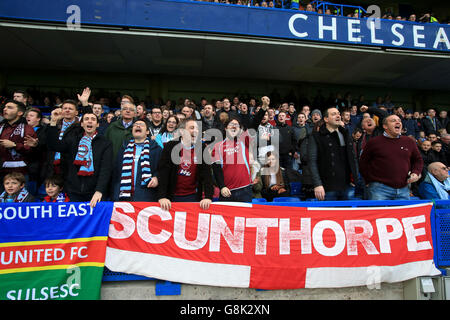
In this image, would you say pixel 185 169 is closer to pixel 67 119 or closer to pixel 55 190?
pixel 55 190

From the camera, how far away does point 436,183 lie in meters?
3.97

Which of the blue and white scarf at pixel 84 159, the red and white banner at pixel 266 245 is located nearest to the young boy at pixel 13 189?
the blue and white scarf at pixel 84 159

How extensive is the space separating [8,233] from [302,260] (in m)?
2.94

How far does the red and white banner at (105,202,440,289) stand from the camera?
8.38ft

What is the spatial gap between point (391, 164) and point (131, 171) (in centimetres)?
329

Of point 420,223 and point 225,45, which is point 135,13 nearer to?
point 225,45

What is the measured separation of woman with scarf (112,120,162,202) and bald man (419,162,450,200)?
4.30 metres

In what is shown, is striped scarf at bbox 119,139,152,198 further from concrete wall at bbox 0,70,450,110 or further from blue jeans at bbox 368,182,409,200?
concrete wall at bbox 0,70,450,110

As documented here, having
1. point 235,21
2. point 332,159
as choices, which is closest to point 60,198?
point 332,159

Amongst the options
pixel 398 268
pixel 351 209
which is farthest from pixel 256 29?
pixel 398 268

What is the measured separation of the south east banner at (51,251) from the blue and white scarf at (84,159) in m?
0.51

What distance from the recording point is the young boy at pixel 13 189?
2889mm

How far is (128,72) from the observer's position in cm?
1181

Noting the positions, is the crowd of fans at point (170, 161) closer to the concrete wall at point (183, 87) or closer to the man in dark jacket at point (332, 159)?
the man in dark jacket at point (332, 159)
